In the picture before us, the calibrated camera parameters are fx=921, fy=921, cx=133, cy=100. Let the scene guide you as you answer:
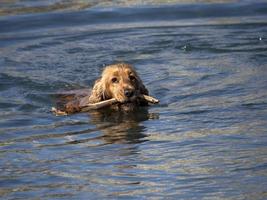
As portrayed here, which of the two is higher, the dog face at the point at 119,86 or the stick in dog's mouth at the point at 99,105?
the dog face at the point at 119,86

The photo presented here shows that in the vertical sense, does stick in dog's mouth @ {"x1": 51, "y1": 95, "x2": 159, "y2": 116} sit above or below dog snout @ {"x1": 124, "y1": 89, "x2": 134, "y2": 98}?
below

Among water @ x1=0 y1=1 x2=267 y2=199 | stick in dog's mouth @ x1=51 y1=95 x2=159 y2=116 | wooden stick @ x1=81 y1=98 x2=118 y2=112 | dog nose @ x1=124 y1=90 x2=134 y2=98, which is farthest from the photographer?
wooden stick @ x1=81 y1=98 x2=118 y2=112

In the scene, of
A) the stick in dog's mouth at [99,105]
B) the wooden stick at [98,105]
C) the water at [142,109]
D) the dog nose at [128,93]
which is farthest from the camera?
the wooden stick at [98,105]

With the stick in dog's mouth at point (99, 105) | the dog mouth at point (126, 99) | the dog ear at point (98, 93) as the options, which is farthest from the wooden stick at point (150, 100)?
the dog ear at point (98, 93)

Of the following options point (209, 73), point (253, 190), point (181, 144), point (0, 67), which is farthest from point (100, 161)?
point (0, 67)

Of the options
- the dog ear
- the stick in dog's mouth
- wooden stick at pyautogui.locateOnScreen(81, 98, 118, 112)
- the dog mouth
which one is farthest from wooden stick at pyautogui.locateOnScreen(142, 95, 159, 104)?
the dog ear

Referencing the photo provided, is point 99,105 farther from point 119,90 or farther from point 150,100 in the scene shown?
point 150,100

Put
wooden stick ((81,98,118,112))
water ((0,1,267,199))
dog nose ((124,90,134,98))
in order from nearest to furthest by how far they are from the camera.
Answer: water ((0,1,267,199)), dog nose ((124,90,134,98)), wooden stick ((81,98,118,112))

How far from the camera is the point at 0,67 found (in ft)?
47.3

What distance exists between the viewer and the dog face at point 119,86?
439 inches

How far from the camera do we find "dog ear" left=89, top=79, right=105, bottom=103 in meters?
11.5

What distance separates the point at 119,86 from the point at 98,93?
419 mm

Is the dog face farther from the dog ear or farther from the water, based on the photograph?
the water

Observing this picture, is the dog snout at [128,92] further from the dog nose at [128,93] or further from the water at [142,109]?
the water at [142,109]
